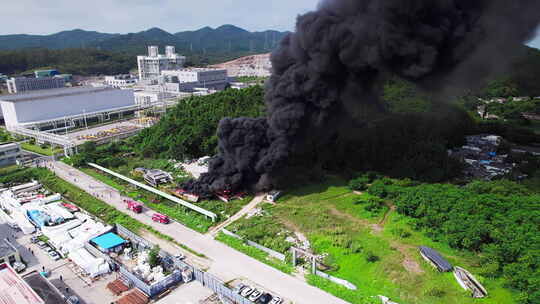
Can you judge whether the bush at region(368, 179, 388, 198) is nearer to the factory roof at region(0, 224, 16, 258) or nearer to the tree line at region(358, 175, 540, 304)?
the tree line at region(358, 175, 540, 304)

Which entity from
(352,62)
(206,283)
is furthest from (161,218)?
(352,62)

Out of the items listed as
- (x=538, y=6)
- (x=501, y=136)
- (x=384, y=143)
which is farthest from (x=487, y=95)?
(x=538, y=6)

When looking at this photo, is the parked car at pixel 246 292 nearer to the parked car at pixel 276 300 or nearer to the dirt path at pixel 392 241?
the parked car at pixel 276 300

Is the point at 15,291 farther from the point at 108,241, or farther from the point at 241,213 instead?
the point at 241,213

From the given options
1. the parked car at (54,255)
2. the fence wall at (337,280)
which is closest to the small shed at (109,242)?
the parked car at (54,255)

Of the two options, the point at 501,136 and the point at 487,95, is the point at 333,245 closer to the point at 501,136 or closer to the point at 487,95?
the point at 501,136

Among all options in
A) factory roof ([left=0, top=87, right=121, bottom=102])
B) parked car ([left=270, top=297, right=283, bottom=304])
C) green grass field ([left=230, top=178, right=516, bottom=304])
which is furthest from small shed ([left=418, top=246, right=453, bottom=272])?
factory roof ([left=0, top=87, right=121, bottom=102])

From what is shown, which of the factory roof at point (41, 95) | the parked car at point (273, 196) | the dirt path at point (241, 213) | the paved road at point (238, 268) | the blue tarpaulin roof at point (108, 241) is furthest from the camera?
the factory roof at point (41, 95)
